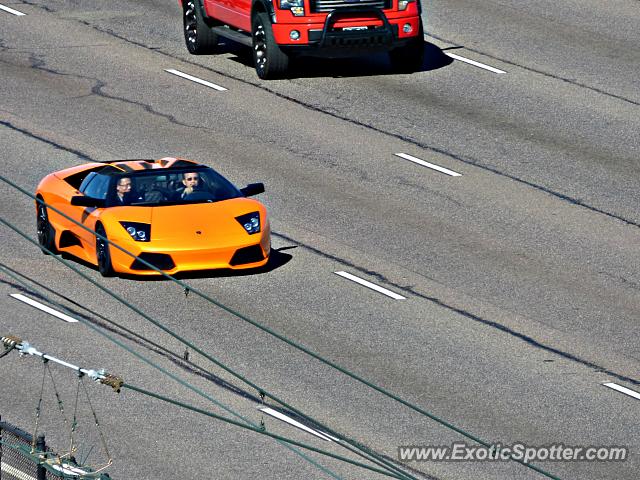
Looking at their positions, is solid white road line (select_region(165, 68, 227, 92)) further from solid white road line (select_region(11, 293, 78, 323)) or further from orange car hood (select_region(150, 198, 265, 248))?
solid white road line (select_region(11, 293, 78, 323))

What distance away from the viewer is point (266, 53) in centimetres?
2719

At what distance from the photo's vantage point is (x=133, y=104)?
88.0 feet

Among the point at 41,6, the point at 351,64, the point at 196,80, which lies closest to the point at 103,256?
the point at 196,80

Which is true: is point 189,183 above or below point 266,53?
above

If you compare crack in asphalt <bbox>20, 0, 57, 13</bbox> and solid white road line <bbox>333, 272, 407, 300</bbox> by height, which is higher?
solid white road line <bbox>333, 272, 407, 300</bbox>

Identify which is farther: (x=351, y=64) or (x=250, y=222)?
(x=351, y=64)

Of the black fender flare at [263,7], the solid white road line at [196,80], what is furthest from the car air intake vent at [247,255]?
the solid white road line at [196,80]

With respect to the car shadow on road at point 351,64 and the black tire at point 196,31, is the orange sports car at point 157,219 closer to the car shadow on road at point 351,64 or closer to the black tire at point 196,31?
the car shadow on road at point 351,64

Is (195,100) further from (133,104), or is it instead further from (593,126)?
(593,126)

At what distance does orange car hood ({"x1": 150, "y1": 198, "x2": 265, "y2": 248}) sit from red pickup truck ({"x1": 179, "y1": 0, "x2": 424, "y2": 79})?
7648 mm

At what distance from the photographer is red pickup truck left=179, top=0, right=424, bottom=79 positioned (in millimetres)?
26362

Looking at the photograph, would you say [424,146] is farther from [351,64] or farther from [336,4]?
[351,64]

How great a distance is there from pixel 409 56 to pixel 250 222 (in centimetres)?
957

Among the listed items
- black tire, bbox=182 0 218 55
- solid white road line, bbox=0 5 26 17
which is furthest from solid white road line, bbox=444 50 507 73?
solid white road line, bbox=0 5 26 17
